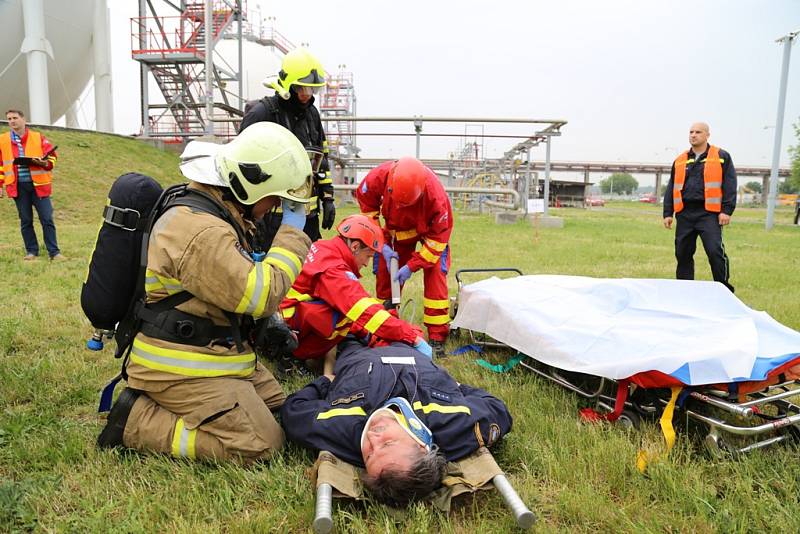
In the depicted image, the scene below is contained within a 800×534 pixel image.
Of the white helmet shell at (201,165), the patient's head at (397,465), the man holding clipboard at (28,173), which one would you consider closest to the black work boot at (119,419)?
the white helmet shell at (201,165)

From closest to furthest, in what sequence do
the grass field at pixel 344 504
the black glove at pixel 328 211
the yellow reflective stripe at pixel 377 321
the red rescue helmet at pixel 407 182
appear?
the grass field at pixel 344 504, the yellow reflective stripe at pixel 377 321, the red rescue helmet at pixel 407 182, the black glove at pixel 328 211

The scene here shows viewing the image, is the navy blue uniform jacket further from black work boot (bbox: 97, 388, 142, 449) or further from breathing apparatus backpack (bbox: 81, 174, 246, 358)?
black work boot (bbox: 97, 388, 142, 449)

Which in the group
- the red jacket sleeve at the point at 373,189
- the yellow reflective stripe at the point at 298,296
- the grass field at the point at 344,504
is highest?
the red jacket sleeve at the point at 373,189

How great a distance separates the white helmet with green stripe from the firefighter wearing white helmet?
1.37 m

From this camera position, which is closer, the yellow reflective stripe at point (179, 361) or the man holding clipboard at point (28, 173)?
the yellow reflective stripe at point (179, 361)

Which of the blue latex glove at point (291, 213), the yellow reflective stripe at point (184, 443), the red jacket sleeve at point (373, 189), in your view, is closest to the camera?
the yellow reflective stripe at point (184, 443)

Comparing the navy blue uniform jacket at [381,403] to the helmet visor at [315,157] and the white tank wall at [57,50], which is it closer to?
the helmet visor at [315,157]

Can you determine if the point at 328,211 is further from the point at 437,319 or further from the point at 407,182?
the point at 437,319

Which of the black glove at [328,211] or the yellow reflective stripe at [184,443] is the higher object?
the black glove at [328,211]

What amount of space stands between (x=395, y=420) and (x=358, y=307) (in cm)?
107

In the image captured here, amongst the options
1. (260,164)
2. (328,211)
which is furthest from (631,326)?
(328,211)

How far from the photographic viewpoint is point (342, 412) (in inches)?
94.1

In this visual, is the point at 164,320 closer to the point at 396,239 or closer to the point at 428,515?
the point at 428,515

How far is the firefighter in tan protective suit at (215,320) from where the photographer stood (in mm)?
2283
